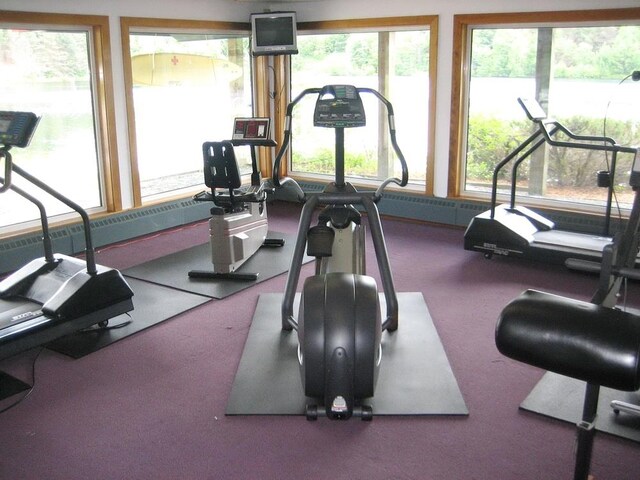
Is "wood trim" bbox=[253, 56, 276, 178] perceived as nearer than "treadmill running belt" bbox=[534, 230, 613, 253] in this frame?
No

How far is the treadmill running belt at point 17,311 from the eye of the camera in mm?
3591

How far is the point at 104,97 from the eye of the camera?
19.1 ft

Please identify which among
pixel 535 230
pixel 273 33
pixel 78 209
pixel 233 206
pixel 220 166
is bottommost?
pixel 535 230

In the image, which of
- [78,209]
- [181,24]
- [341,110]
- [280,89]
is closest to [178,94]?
[181,24]

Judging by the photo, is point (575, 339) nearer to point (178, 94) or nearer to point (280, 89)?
point (178, 94)

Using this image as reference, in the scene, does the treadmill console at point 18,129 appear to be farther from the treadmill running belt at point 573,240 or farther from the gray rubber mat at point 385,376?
the treadmill running belt at point 573,240

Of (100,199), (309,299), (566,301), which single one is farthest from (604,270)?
(100,199)

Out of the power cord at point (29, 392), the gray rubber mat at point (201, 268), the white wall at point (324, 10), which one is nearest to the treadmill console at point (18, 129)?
the power cord at point (29, 392)

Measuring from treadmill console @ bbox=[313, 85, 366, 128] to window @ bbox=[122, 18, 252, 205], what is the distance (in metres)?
3.02

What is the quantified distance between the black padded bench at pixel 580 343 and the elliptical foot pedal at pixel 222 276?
9.57 feet

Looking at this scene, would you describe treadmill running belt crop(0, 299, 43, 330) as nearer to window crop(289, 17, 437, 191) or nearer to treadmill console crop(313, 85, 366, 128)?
treadmill console crop(313, 85, 366, 128)

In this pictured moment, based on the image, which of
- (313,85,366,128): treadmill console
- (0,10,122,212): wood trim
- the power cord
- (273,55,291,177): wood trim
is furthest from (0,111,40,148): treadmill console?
(273,55,291,177): wood trim

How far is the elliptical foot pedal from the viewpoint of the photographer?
492cm

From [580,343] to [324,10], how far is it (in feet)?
19.3
